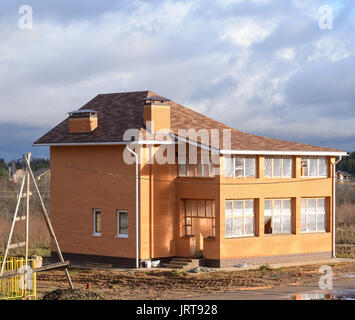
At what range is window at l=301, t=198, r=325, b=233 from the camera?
115ft

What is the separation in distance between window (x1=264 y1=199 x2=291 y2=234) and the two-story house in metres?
0.05

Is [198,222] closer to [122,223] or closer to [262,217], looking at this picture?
[262,217]

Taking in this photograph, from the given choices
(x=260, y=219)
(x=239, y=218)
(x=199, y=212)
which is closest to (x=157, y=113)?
(x=199, y=212)

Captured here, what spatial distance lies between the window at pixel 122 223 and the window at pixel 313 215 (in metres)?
8.51

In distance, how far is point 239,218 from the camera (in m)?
32.4

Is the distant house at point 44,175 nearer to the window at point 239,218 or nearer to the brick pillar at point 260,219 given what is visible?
the window at point 239,218

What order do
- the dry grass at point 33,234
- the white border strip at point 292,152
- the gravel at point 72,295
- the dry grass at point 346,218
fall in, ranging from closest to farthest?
1. the gravel at point 72,295
2. the white border strip at point 292,152
3. the dry grass at point 33,234
4. the dry grass at point 346,218

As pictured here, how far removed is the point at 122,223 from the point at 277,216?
7167 mm

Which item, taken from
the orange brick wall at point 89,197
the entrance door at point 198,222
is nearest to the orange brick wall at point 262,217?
the entrance door at point 198,222

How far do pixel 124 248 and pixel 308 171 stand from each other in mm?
9661

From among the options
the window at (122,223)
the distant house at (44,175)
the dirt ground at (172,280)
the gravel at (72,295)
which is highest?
the distant house at (44,175)

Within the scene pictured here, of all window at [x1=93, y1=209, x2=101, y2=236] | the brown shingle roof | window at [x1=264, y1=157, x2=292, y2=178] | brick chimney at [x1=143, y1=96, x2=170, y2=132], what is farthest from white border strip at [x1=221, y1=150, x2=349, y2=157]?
window at [x1=93, y1=209, x2=101, y2=236]

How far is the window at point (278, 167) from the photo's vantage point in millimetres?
33438
